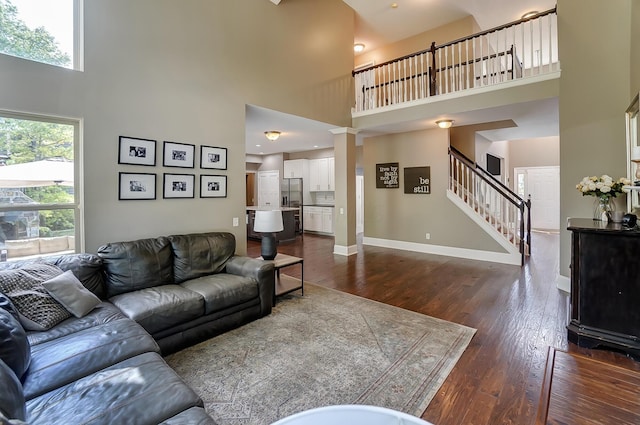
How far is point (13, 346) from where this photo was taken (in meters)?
1.54

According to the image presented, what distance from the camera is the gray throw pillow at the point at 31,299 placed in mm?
2047

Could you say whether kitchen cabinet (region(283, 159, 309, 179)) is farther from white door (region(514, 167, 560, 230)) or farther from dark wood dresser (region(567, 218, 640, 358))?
dark wood dresser (region(567, 218, 640, 358))

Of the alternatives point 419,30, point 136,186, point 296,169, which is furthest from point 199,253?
point 419,30

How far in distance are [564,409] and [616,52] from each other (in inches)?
167

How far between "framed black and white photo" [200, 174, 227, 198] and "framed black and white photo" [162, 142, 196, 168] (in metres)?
0.27

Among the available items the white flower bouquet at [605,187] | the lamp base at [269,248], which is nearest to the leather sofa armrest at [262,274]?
the lamp base at [269,248]

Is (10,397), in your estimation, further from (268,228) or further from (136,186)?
(268,228)

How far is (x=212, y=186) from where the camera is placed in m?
4.09

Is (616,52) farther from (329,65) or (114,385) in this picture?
(114,385)

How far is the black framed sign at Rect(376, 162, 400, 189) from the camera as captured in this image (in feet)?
23.2

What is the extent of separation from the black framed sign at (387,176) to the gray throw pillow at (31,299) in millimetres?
6224

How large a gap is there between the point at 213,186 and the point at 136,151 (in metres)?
1.00

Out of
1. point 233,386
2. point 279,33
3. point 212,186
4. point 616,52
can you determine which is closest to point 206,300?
point 233,386

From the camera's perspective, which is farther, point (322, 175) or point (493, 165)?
point (322, 175)
